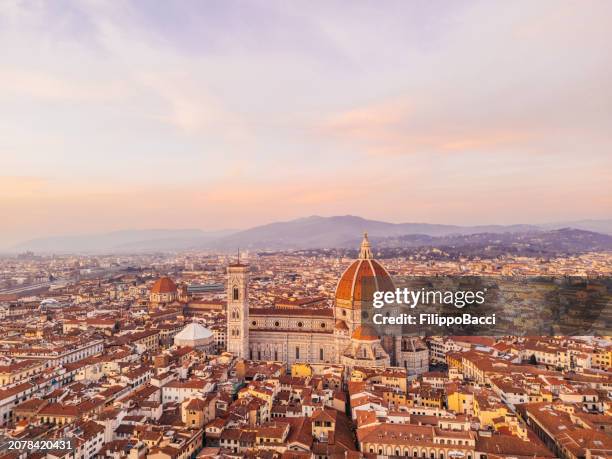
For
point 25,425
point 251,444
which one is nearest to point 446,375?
point 251,444

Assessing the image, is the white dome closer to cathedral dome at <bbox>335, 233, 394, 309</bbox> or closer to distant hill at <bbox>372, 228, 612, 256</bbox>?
cathedral dome at <bbox>335, 233, 394, 309</bbox>

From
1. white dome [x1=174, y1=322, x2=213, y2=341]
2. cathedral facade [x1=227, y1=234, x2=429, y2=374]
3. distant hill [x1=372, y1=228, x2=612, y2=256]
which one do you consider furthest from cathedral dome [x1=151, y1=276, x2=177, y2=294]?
distant hill [x1=372, y1=228, x2=612, y2=256]

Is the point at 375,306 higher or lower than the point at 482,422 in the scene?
higher

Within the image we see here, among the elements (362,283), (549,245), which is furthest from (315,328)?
(549,245)

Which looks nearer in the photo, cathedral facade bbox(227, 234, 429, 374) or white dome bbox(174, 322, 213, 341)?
cathedral facade bbox(227, 234, 429, 374)

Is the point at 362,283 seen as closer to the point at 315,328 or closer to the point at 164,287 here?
the point at 315,328

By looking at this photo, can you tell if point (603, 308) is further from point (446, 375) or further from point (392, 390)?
point (392, 390)

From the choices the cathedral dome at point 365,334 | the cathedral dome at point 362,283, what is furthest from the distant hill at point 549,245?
the cathedral dome at point 365,334
